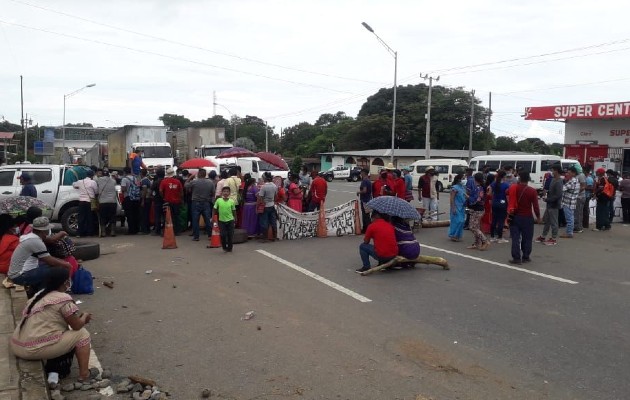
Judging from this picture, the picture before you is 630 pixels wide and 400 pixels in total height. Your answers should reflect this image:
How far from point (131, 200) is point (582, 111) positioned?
101ft

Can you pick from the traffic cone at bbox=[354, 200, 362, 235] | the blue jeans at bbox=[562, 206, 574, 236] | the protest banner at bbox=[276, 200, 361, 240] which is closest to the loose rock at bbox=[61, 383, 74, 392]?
the protest banner at bbox=[276, 200, 361, 240]

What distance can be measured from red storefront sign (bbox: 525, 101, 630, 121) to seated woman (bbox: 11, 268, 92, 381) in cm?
3422

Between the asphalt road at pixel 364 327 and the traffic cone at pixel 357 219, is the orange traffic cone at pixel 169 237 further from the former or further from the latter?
the traffic cone at pixel 357 219

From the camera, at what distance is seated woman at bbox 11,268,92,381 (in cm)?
455

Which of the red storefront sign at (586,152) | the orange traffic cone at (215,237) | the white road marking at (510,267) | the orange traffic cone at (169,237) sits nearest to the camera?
the white road marking at (510,267)

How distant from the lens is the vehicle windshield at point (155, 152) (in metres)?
28.7

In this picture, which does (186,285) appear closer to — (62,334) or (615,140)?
(62,334)

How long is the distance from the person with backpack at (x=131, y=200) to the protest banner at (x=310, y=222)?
3.72 meters

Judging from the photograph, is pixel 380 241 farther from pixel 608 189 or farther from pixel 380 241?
Answer: pixel 608 189

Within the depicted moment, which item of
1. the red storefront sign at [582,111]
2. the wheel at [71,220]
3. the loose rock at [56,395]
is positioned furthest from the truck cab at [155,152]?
the red storefront sign at [582,111]

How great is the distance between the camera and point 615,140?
108 feet

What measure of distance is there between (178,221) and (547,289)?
28.6 feet

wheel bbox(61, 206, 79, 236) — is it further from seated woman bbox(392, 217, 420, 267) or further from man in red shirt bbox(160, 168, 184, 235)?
seated woman bbox(392, 217, 420, 267)

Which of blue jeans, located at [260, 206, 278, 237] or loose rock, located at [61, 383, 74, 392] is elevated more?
blue jeans, located at [260, 206, 278, 237]
